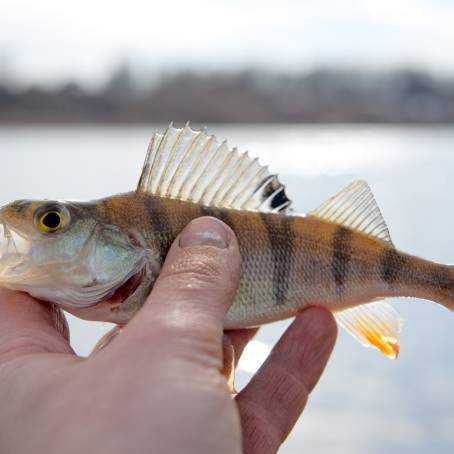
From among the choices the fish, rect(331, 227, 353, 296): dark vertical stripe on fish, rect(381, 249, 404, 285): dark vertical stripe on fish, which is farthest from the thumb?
rect(381, 249, 404, 285): dark vertical stripe on fish

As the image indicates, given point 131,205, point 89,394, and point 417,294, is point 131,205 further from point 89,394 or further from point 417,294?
point 417,294

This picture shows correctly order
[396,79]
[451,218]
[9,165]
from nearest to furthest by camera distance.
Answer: [451,218], [9,165], [396,79]

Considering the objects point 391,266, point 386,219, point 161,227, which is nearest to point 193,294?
point 161,227

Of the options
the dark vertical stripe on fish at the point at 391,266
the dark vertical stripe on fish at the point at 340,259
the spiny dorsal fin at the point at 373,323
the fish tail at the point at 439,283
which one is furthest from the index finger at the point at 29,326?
the fish tail at the point at 439,283

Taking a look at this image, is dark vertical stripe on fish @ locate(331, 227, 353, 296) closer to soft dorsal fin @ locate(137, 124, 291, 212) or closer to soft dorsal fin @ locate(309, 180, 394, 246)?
soft dorsal fin @ locate(309, 180, 394, 246)

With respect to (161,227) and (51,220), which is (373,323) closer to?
(161,227)

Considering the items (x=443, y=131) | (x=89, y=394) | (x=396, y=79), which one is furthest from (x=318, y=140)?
(x=89, y=394)
